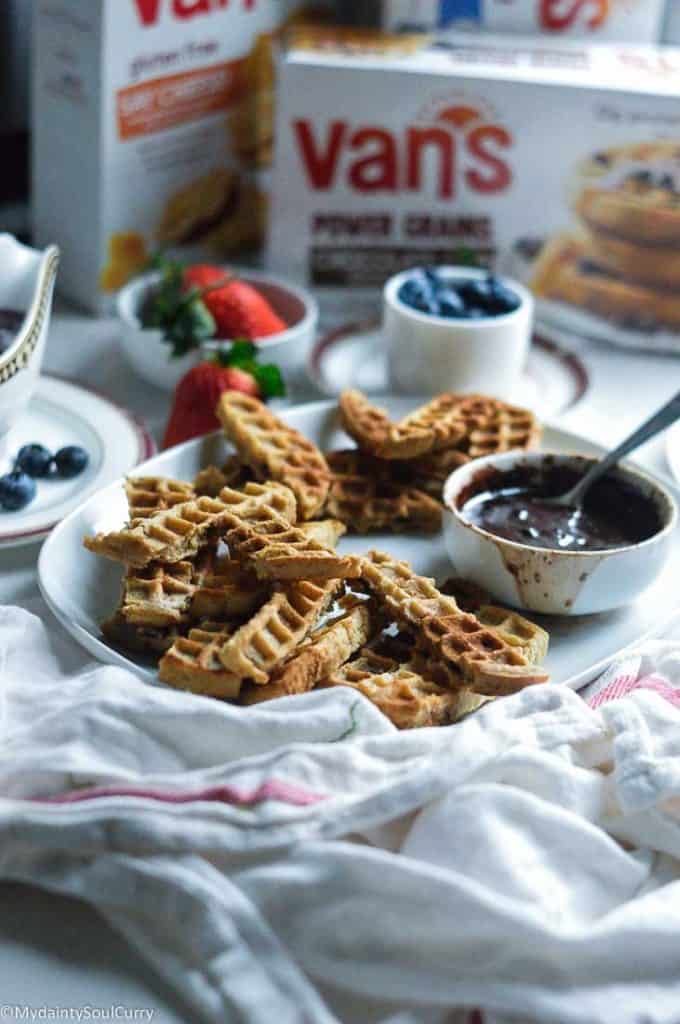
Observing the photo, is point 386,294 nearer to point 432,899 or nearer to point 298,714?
point 298,714

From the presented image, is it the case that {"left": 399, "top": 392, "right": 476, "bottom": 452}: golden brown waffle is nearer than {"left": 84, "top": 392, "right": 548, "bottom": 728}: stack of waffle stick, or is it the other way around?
{"left": 84, "top": 392, "right": 548, "bottom": 728}: stack of waffle stick

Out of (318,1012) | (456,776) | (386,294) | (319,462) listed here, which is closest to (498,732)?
(456,776)

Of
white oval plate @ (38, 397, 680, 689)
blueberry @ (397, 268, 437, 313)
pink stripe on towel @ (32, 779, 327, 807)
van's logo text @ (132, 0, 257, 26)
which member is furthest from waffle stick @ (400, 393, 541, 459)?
van's logo text @ (132, 0, 257, 26)

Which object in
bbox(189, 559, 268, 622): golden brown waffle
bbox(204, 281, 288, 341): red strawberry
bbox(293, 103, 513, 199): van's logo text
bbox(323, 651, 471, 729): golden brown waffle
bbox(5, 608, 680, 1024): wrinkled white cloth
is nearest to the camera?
bbox(5, 608, 680, 1024): wrinkled white cloth

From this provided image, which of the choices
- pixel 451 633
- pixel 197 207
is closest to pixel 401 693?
pixel 451 633

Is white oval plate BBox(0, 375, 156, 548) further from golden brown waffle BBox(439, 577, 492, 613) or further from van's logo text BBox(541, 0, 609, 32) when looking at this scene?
van's logo text BBox(541, 0, 609, 32)

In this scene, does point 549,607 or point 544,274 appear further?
point 544,274
